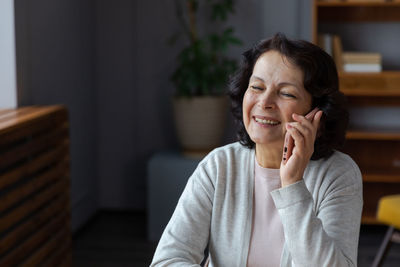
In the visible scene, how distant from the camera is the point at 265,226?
5.30ft

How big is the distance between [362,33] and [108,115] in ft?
5.73

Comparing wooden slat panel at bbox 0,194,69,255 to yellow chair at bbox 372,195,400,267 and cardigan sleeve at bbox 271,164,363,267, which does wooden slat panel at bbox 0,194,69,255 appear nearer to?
cardigan sleeve at bbox 271,164,363,267

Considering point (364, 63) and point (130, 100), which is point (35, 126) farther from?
point (364, 63)

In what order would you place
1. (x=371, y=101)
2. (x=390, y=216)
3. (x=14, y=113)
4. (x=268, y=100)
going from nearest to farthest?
(x=268, y=100) < (x=14, y=113) < (x=390, y=216) < (x=371, y=101)

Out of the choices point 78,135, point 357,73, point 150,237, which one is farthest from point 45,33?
point 357,73

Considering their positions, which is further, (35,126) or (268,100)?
(35,126)

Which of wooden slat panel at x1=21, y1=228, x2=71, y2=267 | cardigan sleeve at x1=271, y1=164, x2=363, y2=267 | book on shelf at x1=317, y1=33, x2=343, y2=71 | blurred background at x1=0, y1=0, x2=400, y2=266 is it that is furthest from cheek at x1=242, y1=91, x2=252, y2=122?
book on shelf at x1=317, y1=33, x2=343, y2=71

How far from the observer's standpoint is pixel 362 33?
4207mm

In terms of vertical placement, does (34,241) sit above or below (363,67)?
below

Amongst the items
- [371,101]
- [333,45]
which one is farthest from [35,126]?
[371,101]

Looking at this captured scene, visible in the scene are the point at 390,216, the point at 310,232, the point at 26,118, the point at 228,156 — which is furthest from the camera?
the point at 390,216

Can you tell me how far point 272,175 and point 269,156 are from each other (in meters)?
0.05

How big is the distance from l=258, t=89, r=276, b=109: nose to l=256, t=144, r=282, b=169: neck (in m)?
0.12

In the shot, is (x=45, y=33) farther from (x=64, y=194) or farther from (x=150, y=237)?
(x=150, y=237)
